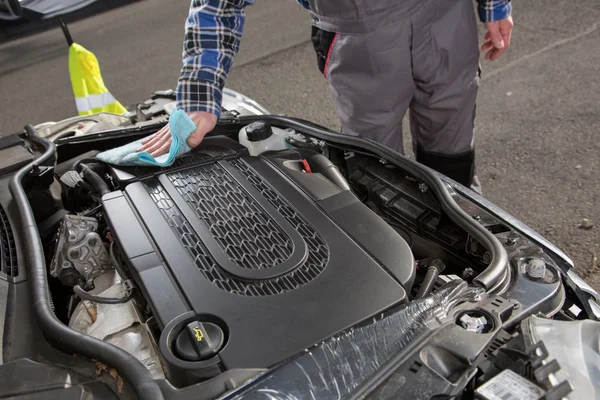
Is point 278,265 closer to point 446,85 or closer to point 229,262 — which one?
point 229,262

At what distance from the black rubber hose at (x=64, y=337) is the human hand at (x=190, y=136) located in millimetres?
353

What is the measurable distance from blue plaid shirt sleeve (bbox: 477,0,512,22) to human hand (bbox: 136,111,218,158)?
1.04 m

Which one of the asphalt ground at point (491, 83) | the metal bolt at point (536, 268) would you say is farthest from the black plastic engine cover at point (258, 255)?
the asphalt ground at point (491, 83)

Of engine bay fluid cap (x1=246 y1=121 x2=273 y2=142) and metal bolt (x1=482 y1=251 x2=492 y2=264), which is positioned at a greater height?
engine bay fluid cap (x1=246 y1=121 x2=273 y2=142)

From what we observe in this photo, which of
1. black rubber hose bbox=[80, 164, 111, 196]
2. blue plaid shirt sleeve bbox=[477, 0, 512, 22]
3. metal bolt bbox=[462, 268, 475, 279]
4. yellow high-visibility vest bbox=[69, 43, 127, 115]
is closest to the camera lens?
metal bolt bbox=[462, 268, 475, 279]

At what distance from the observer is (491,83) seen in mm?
3326

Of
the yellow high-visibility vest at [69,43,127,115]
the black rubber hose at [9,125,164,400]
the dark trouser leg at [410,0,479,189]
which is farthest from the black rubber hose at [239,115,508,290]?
the yellow high-visibility vest at [69,43,127,115]

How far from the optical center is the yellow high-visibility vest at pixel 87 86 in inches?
121

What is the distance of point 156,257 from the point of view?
44.9 inches

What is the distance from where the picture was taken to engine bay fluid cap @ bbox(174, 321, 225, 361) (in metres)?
0.93

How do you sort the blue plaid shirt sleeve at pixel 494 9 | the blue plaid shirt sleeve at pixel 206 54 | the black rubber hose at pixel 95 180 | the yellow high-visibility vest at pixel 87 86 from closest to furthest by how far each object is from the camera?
the black rubber hose at pixel 95 180
the blue plaid shirt sleeve at pixel 206 54
the blue plaid shirt sleeve at pixel 494 9
the yellow high-visibility vest at pixel 87 86

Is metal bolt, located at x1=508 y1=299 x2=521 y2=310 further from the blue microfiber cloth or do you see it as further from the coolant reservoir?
the blue microfiber cloth

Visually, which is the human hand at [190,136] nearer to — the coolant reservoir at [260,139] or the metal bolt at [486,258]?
the coolant reservoir at [260,139]

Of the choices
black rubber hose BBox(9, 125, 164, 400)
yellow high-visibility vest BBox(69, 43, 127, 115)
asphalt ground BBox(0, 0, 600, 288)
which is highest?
black rubber hose BBox(9, 125, 164, 400)
